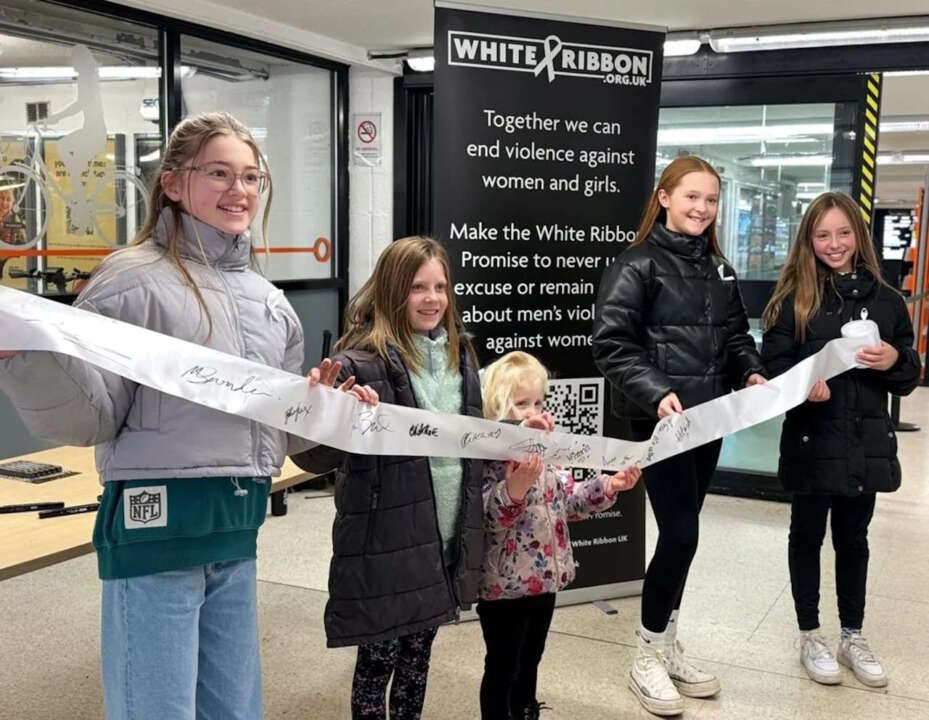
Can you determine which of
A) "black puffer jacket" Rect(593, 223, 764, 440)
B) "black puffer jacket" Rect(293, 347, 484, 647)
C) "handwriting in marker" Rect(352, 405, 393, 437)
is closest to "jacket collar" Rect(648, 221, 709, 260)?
"black puffer jacket" Rect(593, 223, 764, 440)

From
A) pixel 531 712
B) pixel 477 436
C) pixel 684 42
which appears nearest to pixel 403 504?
pixel 477 436

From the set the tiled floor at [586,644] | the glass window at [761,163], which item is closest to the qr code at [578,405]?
the tiled floor at [586,644]

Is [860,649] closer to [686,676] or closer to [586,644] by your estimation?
[686,676]

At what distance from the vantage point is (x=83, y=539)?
7.04 ft

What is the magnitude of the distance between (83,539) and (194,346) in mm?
819

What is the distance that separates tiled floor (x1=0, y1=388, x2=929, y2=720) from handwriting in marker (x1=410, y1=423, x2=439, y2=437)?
1.13m

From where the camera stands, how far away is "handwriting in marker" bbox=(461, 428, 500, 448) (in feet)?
7.10

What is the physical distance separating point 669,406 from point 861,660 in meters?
1.19

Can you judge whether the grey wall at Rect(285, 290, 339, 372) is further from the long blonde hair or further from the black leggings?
the black leggings

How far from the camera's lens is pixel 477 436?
218 centimetres

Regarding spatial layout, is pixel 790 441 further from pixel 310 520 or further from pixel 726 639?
pixel 310 520

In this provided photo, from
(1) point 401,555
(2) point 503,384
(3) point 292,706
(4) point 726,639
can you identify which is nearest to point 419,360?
(2) point 503,384

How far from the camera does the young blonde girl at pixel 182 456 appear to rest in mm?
1540

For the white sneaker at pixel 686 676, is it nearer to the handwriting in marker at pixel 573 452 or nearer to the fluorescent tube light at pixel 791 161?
the handwriting in marker at pixel 573 452
